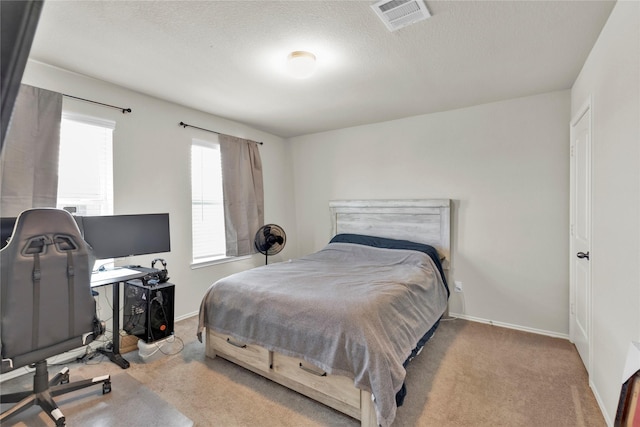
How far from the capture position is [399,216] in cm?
384

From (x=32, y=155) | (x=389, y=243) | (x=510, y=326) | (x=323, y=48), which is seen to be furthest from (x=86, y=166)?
(x=510, y=326)

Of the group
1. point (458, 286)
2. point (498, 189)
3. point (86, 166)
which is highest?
point (86, 166)

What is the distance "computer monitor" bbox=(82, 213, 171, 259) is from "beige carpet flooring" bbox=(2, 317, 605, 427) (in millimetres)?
926

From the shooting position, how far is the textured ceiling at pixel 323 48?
1806 mm

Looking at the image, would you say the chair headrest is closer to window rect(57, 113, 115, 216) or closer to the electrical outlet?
window rect(57, 113, 115, 216)

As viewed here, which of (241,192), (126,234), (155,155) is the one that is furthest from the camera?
(241,192)

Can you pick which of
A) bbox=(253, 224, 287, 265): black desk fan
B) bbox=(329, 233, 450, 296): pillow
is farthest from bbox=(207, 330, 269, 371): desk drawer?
bbox=(329, 233, 450, 296): pillow

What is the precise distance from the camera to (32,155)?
231cm

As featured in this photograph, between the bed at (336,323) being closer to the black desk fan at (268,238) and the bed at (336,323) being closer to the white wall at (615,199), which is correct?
the black desk fan at (268,238)

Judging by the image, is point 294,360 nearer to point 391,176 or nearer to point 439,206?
point 439,206

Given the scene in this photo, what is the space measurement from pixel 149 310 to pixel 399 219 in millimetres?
2907

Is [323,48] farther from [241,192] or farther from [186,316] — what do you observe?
[186,316]

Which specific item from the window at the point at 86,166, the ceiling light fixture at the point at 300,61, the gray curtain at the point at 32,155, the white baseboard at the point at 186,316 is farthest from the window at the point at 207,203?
the ceiling light fixture at the point at 300,61

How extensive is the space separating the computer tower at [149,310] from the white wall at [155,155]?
46 cm
